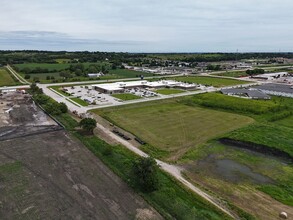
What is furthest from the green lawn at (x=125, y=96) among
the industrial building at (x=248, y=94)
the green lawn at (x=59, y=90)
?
the industrial building at (x=248, y=94)

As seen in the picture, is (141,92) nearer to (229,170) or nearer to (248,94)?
(248,94)

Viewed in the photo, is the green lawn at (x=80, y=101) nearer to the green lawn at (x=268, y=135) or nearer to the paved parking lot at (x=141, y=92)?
the paved parking lot at (x=141, y=92)

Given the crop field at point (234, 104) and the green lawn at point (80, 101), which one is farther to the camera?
the green lawn at point (80, 101)

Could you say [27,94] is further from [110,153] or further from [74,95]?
[110,153]

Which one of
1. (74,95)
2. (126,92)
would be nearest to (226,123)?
(126,92)

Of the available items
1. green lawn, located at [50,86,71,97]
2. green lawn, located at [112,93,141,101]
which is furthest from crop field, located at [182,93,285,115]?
green lawn, located at [50,86,71,97]

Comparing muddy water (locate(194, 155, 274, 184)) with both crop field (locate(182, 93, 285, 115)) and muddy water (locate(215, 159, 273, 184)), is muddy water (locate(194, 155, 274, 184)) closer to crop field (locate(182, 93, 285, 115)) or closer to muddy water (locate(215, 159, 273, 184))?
muddy water (locate(215, 159, 273, 184))
